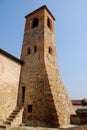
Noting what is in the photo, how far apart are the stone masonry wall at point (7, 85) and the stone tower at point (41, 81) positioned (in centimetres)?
81

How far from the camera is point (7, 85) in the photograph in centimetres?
1137

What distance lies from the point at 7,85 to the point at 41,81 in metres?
3.18

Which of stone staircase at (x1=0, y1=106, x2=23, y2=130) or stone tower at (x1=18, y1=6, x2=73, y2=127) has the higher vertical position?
stone tower at (x1=18, y1=6, x2=73, y2=127)

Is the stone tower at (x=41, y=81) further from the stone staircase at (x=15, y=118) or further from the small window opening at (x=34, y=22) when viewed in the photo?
the stone staircase at (x=15, y=118)

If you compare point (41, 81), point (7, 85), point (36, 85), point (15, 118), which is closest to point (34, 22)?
point (41, 81)

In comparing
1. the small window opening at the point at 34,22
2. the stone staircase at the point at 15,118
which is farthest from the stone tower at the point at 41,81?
the stone staircase at the point at 15,118

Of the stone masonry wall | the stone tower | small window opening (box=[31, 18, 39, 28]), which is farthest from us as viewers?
small window opening (box=[31, 18, 39, 28])

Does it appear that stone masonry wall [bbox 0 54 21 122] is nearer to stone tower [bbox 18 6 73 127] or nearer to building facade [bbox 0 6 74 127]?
building facade [bbox 0 6 74 127]

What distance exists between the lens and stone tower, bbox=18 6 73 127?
33.2ft

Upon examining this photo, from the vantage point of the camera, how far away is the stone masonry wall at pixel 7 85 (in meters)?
10.7

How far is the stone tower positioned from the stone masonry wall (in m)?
0.81

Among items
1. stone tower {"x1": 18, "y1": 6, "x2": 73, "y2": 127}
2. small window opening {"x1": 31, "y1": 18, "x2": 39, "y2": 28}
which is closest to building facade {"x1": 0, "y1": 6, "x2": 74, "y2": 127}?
stone tower {"x1": 18, "y1": 6, "x2": 73, "y2": 127}

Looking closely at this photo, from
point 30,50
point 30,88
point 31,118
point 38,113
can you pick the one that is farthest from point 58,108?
point 30,50

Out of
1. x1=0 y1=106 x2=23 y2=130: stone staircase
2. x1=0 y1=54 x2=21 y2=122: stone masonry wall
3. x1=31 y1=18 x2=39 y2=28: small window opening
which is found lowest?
x1=0 y1=106 x2=23 y2=130: stone staircase
